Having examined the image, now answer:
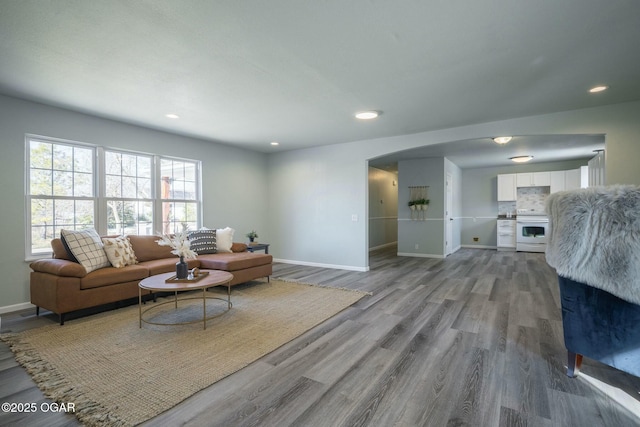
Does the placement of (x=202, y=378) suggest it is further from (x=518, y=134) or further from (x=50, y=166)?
(x=518, y=134)

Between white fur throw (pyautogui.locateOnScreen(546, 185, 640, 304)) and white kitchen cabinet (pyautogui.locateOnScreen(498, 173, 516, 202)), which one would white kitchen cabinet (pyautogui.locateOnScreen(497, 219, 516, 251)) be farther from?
white fur throw (pyautogui.locateOnScreen(546, 185, 640, 304))

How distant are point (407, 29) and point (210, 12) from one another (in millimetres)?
1382

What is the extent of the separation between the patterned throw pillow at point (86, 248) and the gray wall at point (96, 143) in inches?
29.0

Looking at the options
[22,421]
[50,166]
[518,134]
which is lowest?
[22,421]

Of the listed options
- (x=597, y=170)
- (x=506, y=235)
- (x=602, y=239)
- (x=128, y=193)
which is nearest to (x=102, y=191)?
(x=128, y=193)

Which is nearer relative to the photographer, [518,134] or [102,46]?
[102,46]

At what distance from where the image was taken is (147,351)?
2420mm

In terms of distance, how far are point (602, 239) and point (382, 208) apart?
7684 millimetres

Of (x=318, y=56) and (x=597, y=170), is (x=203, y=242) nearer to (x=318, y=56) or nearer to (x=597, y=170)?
(x=318, y=56)

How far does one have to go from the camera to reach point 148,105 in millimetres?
3699

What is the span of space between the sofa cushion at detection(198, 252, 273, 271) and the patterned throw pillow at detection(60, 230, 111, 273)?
118cm

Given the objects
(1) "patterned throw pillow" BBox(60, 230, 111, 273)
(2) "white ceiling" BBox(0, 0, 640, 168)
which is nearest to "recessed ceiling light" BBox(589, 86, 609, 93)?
(2) "white ceiling" BBox(0, 0, 640, 168)

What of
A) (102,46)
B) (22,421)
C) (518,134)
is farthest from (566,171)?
(22,421)

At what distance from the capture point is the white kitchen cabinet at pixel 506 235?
8.45 metres
